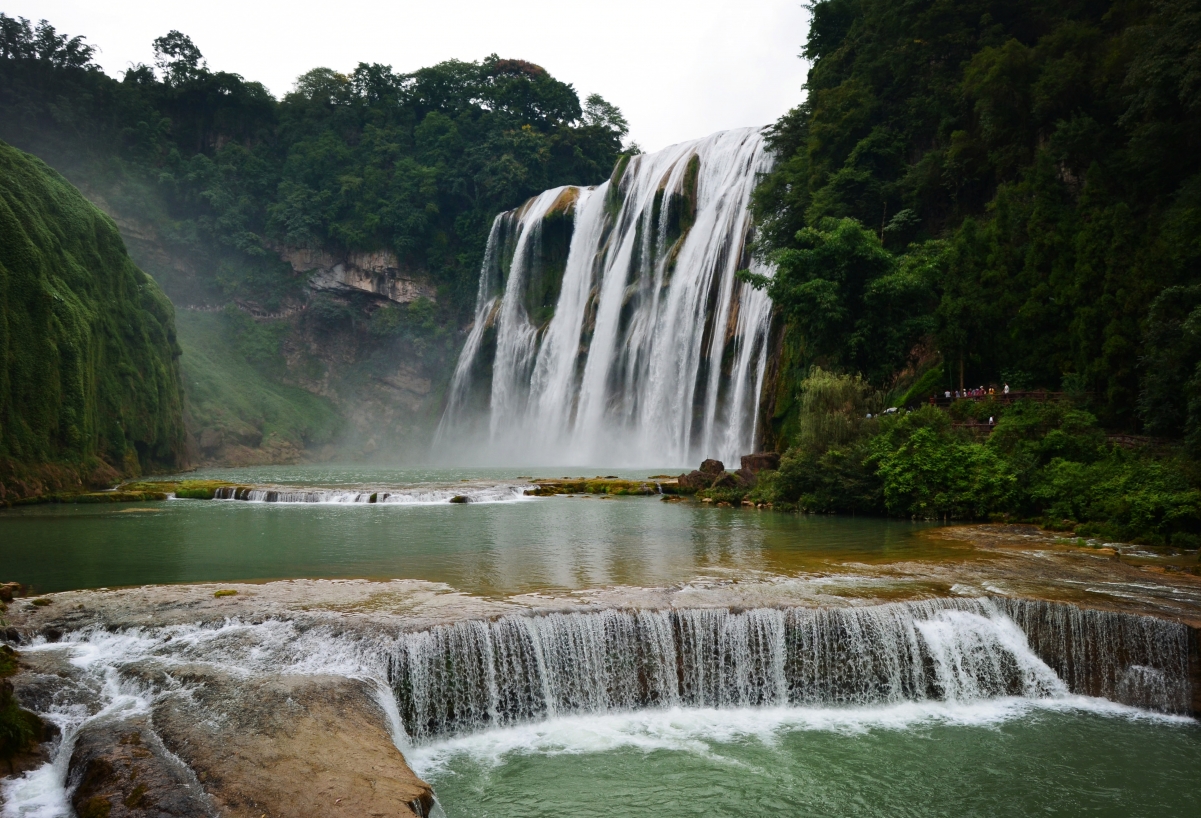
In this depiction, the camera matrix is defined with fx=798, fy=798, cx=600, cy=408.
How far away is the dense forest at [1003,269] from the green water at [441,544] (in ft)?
10.1

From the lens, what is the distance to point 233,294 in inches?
2591

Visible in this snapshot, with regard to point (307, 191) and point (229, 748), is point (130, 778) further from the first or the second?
point (307, 191)

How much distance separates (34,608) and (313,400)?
5731 cm

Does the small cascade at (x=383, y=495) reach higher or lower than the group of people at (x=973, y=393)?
lower

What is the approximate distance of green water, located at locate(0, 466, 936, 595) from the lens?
12.7 m

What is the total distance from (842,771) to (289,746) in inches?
205

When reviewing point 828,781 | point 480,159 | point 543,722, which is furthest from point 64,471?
point 480,159

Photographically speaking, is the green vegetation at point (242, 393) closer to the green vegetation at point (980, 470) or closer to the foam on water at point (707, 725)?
the green vegetation at point (980, 470)

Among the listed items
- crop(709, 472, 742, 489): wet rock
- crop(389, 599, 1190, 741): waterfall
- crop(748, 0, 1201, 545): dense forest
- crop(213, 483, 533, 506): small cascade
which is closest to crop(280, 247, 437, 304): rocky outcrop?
crop(748, 0, 1201, 545): dense forest

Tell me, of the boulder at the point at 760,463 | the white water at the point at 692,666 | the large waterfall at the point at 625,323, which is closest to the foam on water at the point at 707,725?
the white water at the point at 692,666

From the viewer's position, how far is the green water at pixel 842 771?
7125 millimetres

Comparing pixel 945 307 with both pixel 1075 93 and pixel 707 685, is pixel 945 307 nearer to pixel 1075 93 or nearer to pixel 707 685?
pixel 1075 93

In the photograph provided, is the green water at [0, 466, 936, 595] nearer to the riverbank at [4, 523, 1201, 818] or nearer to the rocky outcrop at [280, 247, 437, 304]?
the riverbank at [4, 523, 1201, 818]

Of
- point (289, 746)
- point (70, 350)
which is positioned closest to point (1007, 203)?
point (289, 746)
